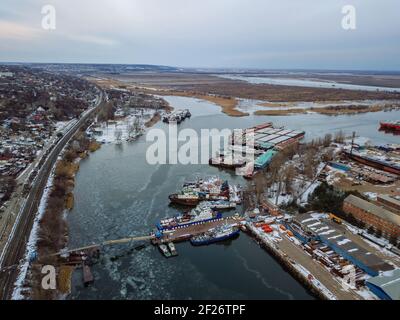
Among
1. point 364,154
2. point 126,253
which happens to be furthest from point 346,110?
point 126,253

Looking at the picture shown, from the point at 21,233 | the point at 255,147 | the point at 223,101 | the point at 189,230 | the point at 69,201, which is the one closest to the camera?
the point at 21,233

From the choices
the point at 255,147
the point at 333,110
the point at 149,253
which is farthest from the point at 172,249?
the point at 333,110

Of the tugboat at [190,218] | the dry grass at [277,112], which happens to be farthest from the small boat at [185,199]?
the dry grass at [277,112]

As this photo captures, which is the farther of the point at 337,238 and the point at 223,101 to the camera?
the point at 223,101

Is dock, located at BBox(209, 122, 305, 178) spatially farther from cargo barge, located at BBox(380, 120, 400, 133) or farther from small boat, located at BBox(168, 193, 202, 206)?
cargo barge, located at BBox(380, 120, 400, 133)

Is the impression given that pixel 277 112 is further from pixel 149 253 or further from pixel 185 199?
pixel 149 253
